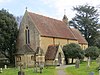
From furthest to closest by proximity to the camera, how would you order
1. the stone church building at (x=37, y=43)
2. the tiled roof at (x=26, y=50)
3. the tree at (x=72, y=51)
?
the tree at (x=72, y=51) < the tiled roof at (x=26, y=50) < the stone church building at (x=37, y=43)

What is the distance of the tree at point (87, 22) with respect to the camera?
321ft

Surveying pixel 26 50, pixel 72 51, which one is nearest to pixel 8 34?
pixel 26 50

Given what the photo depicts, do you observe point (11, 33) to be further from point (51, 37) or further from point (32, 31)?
point (51, 37)

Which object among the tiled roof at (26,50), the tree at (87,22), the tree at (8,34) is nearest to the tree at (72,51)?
the tiled roof at (26,50)

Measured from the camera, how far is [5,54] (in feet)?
215

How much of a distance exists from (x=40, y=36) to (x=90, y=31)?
4224cm

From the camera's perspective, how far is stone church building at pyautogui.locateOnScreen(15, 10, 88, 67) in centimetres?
Answer: 5797

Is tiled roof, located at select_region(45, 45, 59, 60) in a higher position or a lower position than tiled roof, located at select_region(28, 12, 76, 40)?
lower

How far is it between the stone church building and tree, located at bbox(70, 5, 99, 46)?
32666 millimetres

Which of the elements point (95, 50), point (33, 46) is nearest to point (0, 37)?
point (33, 46)

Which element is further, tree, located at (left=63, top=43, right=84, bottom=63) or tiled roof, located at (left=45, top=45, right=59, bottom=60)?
tree, located at (left=63, top=43, right=84, bottom=63)

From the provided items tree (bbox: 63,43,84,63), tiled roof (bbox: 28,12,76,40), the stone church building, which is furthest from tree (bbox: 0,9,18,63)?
tree (bbox: 63,43,84,63)

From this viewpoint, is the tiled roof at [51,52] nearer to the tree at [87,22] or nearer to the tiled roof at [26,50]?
the tiled roof at [26,50]

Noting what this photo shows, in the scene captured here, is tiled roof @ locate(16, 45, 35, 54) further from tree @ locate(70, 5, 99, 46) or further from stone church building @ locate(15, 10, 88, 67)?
tree @ locate(70, 5, 99, 46)
